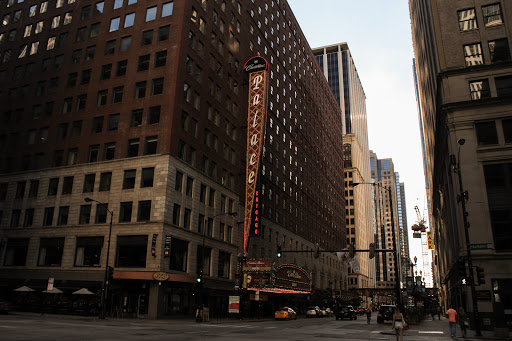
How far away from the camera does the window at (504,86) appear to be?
4175 centimetres

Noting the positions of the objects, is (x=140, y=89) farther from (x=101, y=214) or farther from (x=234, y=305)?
(x=234, y=305)

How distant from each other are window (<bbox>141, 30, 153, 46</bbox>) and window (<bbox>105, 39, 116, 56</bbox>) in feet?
14.6

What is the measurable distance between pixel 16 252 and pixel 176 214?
21.3 metres

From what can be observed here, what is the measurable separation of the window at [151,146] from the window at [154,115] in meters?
2.06

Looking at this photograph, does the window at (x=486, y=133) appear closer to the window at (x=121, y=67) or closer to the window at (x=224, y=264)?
the window at (x=224, y=264)

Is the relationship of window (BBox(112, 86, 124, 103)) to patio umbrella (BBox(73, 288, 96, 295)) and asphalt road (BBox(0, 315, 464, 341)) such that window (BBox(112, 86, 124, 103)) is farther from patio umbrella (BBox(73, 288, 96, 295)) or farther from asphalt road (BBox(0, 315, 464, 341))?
asphalt road (BBox(0, 315, 464, 341))

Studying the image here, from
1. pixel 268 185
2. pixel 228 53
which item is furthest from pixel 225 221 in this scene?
pixel 228 53

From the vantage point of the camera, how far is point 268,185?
74.7 metres

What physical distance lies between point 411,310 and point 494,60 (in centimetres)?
2993

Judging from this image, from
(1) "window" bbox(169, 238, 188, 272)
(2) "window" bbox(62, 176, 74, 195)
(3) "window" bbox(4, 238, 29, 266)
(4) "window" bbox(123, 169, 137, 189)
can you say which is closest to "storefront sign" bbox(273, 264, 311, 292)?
(1) "window" bbox(169, 238, 188, 272)

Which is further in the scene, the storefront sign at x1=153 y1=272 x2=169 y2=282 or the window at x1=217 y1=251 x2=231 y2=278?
the window at x1=217 y1=251 x2=231 y2=278

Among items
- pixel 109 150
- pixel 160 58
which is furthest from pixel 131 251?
pixel 160 58

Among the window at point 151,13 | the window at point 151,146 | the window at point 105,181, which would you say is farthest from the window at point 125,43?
the window at point 105,181

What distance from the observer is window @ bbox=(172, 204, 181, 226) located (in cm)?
4553
